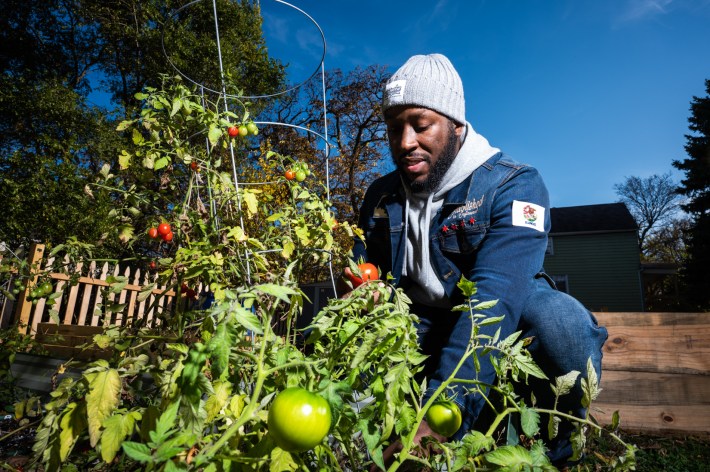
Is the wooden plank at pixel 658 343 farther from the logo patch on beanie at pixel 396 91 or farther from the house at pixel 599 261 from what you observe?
the house at pixel 599 261

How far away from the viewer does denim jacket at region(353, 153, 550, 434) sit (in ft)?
5.21

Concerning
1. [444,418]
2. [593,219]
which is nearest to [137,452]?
[444,418]

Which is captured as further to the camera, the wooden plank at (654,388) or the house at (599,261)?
the house at (599,261)

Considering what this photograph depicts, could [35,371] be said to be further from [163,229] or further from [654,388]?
[654,388]

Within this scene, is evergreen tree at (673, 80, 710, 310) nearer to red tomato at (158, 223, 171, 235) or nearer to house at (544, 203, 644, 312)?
house at (544, 203, 644, 312)

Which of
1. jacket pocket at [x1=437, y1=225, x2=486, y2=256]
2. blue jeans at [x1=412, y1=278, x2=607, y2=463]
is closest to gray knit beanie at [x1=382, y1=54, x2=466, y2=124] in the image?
jacket pocket at [x1=437, y1=225, x2=486, y2=256]

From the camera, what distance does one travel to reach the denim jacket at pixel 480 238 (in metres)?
1.59

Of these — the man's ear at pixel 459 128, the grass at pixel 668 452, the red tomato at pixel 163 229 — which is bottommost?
the grass at pixel 668 452

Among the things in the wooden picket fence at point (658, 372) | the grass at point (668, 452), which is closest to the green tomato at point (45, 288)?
the wooden picket fence at point (658, 372)

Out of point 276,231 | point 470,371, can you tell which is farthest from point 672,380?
point 276,231

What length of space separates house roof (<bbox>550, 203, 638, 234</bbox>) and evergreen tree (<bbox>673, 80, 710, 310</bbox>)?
2.75 meters

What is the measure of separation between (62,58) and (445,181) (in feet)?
57.4

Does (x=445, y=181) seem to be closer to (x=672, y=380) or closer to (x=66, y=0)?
(x=672, y=380)

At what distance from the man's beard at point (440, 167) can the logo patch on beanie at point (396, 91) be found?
0.31m
